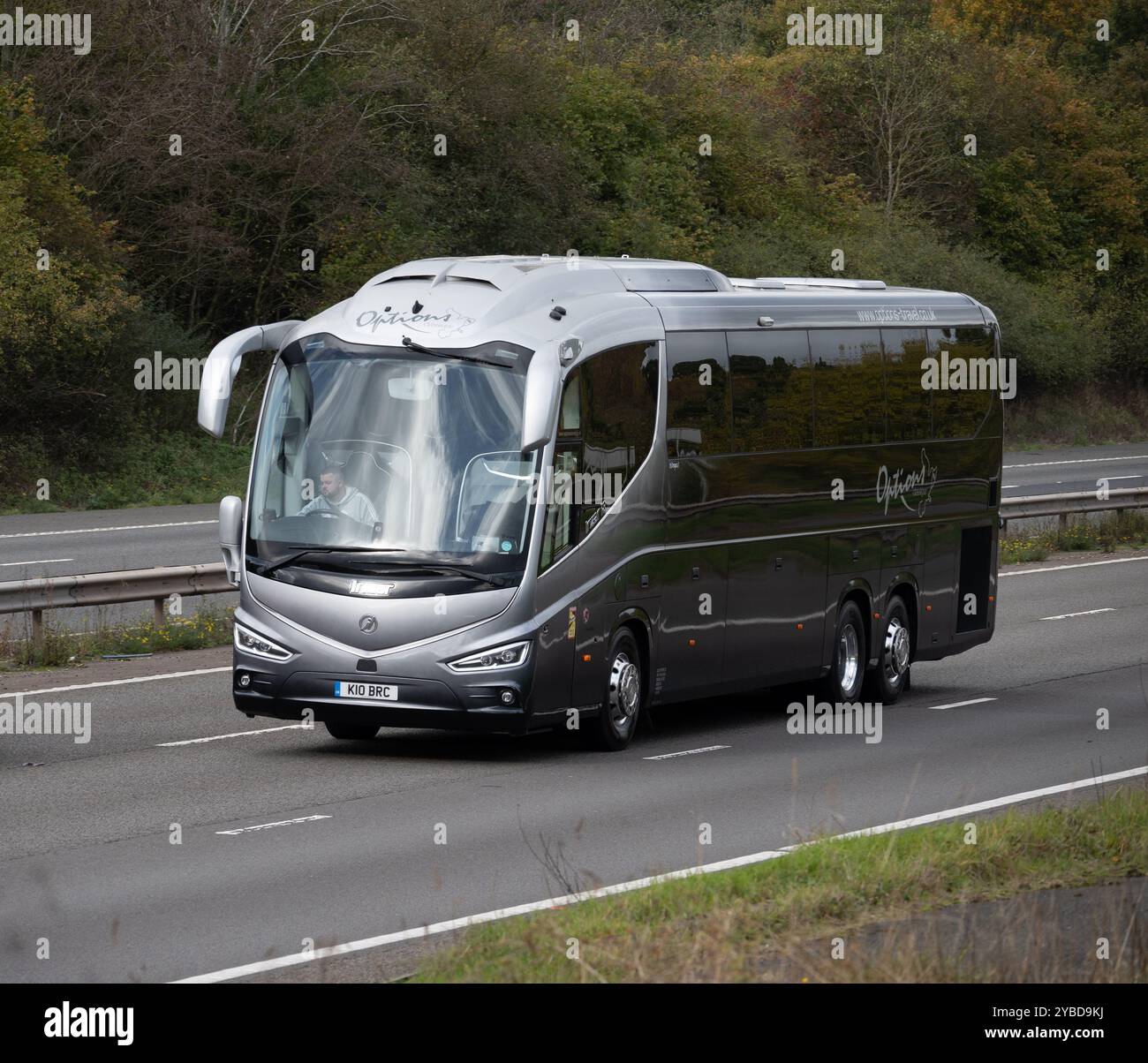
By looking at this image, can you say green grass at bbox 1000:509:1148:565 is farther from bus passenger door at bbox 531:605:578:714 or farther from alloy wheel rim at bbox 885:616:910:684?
bus passenger door at bbox 531:605:578:714

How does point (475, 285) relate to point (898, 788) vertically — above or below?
above

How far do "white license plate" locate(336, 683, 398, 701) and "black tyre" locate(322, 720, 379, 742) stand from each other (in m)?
1.08

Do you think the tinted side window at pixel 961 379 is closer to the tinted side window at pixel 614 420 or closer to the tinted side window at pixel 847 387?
the tinted side window at pixel 847 387

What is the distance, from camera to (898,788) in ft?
44.2

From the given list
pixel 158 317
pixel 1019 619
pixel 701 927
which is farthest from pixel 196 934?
pixel 158 317

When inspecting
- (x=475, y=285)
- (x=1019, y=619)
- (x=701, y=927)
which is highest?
(x=475, y=285)

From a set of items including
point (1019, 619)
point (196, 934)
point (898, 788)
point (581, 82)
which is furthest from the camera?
point (581, 82)

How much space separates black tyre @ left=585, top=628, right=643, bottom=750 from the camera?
14.7 metres

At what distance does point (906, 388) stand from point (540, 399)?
5.83 m

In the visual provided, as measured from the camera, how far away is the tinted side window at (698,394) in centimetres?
1548

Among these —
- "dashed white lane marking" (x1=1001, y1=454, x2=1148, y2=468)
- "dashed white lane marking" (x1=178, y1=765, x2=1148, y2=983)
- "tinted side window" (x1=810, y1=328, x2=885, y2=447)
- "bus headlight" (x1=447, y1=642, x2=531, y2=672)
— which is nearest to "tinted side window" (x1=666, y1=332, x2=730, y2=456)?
"tinted side window" (x1=810, y1=328, x2=885, y2=447)
